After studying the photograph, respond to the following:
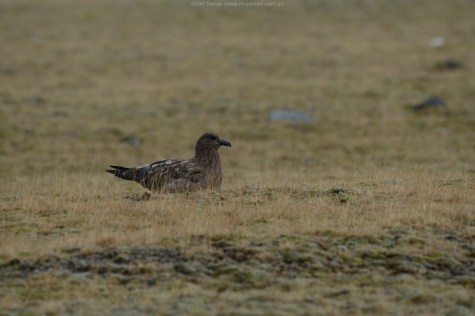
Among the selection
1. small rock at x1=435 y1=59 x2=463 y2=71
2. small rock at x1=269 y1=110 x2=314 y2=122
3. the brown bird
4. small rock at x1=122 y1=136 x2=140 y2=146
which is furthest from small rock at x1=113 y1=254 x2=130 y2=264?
small rock at x1=435 y1=59 x2=463 y2=71

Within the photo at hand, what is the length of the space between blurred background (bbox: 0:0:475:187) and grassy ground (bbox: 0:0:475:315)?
188 millimetres

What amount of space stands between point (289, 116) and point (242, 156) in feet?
24.6

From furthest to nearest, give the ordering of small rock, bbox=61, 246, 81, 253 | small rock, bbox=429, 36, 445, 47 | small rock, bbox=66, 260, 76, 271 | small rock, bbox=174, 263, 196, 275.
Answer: small rock, bbox=429, 36, 445, 47 < small rock, bbox=61, 246, 81, 253 < small rock, bbox=66, 260, 76, 271 < small rock, bbox=174, 263, 196, 275

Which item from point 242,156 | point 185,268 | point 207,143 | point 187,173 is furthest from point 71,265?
point 242,156

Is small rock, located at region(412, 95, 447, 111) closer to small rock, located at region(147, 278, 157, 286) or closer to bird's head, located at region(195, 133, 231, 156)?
bird's head, located at region(195, 133, 231, 156)

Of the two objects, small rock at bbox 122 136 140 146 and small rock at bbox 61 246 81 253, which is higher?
small rock at bbox 122 136 140 146

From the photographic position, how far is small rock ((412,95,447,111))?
121ft

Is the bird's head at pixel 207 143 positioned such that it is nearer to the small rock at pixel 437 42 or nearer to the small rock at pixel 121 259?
the small rock at pixel 121 259

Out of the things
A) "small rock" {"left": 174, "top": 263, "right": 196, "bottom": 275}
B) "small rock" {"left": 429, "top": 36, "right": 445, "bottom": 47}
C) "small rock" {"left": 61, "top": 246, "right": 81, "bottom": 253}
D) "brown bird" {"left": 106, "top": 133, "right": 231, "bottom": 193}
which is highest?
"small rock" {"left": 429, "top": 36, "right": 445, "bottom": 47}

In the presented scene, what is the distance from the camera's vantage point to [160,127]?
112 ft

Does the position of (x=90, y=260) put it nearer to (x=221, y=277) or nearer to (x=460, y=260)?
(x=221, y=277)

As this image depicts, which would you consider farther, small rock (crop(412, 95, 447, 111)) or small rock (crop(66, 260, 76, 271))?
small rock (crop(412, 95, 447, 111))

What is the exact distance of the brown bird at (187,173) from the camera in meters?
14.2

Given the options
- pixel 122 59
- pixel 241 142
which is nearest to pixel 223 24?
pixel 122 59
